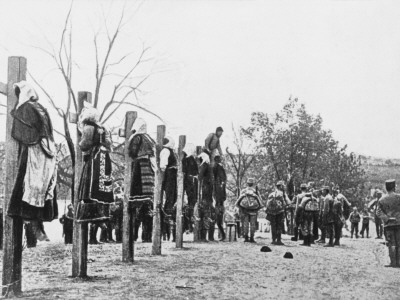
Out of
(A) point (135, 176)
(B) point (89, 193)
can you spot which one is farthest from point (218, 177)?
(B) point (89, 193)

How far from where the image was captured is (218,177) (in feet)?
61.7

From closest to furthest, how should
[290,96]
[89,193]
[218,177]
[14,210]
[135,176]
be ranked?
[14,210] → [89,193] → [135,176] → [218,177] → [290,96]

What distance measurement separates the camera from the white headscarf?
36.4 feet

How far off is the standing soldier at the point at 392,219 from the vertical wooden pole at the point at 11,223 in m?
8.41

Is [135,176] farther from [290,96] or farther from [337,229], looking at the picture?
[290,96]

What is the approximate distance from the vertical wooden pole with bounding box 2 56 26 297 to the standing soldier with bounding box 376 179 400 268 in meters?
8.41

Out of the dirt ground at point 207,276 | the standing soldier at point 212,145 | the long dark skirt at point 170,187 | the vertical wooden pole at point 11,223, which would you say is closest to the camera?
the vertical wooden pole at point 11,223

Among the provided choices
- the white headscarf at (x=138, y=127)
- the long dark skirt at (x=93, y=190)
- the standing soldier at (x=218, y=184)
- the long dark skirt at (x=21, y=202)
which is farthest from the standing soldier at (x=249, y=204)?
the long dark skirt at (x=21, y=202)

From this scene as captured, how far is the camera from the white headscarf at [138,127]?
11.1 m

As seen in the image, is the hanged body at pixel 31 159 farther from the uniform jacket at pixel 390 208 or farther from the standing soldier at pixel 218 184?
the standing soldier at pixel 218 184

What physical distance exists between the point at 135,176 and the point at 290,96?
2718 cm

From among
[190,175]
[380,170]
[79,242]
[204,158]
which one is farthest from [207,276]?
[380,170]

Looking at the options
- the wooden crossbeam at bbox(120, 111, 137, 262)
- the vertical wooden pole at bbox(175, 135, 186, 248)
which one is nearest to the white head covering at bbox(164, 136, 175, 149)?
the vertical wooden pole at bbox(175, 135, 186, 248)

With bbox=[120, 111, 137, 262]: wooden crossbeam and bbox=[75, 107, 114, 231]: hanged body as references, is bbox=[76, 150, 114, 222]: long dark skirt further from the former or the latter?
bbox=[120, 111, 137, 262]: wooden crossbeam
